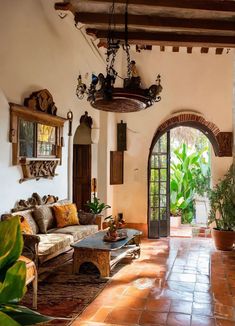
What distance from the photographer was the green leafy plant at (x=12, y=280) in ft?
3.50

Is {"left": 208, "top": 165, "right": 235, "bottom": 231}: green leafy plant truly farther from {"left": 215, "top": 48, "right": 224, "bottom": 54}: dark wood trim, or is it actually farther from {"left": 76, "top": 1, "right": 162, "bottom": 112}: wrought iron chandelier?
{"left": 76, "top": 1, "right": 162, "bottom": 112}: wrought iron chandelier

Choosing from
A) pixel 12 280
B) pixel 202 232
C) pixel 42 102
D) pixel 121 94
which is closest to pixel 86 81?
pixel 42 102

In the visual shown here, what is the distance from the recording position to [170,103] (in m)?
7.82

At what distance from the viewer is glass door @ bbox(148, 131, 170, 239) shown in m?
7.85

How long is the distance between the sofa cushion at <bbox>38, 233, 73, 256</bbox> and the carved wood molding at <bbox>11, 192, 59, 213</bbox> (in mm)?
481

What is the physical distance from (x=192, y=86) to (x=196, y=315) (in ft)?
17.9

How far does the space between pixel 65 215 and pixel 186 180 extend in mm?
5085

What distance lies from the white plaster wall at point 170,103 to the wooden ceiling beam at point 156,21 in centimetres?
312

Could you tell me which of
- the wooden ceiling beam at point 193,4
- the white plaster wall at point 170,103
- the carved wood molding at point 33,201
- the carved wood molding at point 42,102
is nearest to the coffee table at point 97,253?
the carved wood molding at point 33,201

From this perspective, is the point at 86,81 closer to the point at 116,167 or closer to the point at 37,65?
the point at 37,65

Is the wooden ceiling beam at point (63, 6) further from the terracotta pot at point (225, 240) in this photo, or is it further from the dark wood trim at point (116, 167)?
the terracotta pot at point (225, 240)

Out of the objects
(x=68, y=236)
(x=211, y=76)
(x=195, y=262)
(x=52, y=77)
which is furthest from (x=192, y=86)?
(x=68, y=236)

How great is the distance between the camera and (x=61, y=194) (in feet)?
20.2

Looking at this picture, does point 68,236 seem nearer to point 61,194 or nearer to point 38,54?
point 61,194
